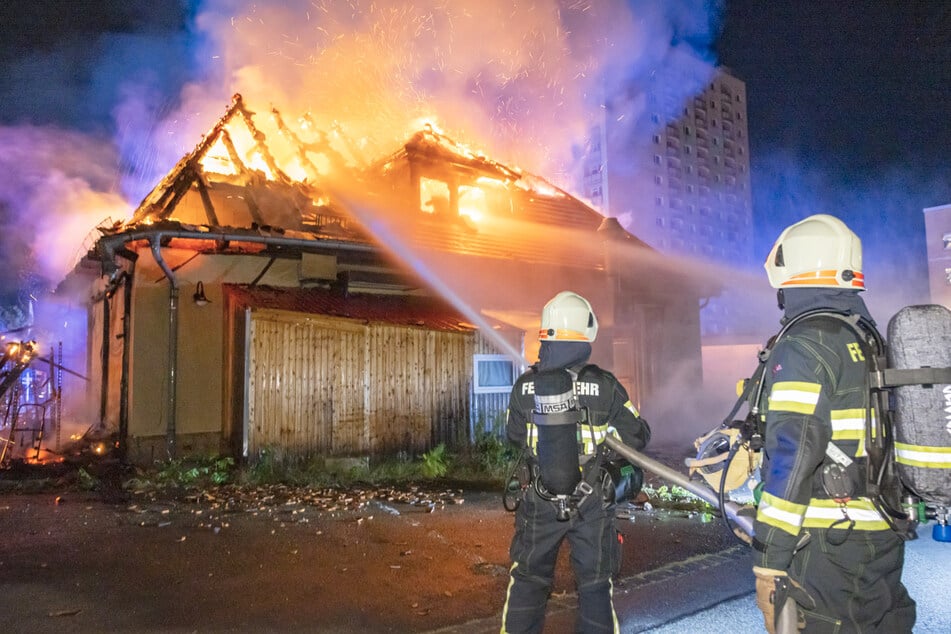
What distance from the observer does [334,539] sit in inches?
245

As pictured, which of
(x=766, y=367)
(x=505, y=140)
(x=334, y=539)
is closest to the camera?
(x=766, y=367)

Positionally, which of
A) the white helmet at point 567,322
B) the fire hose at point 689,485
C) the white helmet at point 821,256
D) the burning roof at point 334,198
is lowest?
the fire hose at point 689,485

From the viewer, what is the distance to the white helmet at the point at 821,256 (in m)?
2.52

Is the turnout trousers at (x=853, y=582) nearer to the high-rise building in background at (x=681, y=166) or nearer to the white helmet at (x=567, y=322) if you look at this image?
the white helmet at (x=567, y=322)

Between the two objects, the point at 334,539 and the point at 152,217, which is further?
the point at 152,217

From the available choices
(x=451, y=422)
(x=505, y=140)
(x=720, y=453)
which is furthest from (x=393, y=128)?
(x=720, y=453)

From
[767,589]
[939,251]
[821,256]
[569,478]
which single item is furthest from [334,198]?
[939,251]

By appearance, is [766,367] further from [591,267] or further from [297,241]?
[591,267]

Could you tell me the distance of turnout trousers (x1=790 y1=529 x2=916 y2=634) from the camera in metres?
2.22

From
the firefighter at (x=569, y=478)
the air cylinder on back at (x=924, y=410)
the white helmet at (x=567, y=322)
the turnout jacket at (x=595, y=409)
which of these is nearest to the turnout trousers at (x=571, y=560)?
the firefighter at (x=569, y=478)

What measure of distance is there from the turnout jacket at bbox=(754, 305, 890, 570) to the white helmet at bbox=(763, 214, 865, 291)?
0.24 metres

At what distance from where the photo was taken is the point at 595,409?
3.44 m

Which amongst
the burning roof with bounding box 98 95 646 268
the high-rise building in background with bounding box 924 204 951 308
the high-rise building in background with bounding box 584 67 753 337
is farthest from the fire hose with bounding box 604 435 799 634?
the high-rise building in background with bounding box 584 67 753 337

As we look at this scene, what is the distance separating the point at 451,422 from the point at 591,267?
6.55 m
